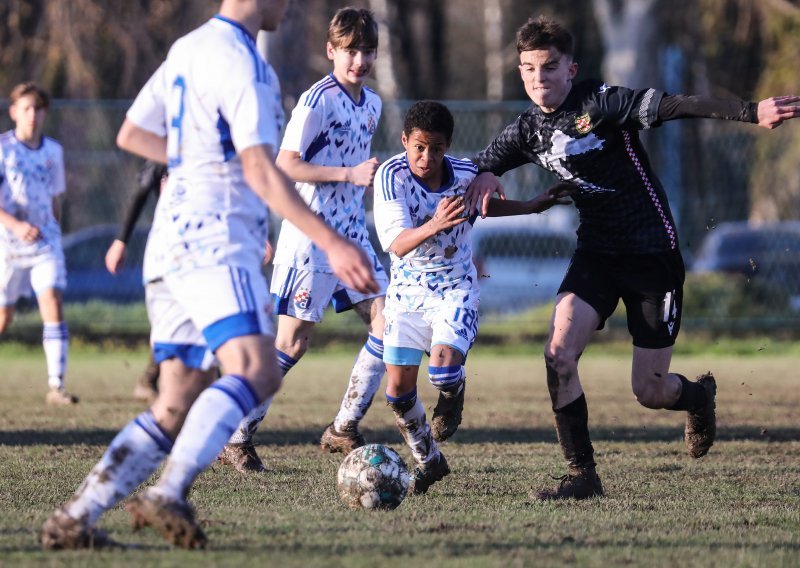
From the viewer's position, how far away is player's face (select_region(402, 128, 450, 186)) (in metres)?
6.24

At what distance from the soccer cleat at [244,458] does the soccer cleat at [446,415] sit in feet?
3.11

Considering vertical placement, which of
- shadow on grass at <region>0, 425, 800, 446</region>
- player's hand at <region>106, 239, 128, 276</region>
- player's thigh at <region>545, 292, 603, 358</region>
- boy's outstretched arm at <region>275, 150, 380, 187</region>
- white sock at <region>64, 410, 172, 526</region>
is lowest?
shadow on grass at <region>0, 425, 800, 446</region>

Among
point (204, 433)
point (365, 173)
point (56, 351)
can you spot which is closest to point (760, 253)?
point (56, 351)

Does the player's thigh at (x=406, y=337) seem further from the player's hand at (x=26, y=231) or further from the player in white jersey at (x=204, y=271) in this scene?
the player's hand at (x=26, y=231)

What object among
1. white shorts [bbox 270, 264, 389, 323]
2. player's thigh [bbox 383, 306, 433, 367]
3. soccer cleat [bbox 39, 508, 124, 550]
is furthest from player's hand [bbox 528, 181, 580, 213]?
soccer cleat [bbox 39, 508, 124, 550]

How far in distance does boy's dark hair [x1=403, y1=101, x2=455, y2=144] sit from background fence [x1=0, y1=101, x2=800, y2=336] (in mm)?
10040

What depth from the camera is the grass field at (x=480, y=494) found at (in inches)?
175

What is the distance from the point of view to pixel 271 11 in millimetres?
4508

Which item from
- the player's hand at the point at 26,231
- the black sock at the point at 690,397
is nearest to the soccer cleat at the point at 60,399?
the player's hand at the point at 26,231

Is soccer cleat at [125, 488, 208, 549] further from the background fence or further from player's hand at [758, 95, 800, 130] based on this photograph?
the background fence

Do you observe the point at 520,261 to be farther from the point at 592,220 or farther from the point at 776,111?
the point at 776,111

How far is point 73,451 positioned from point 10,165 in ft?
13.5

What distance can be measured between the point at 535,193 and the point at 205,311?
512 inches

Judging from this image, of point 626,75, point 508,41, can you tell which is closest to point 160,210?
point 626,75
